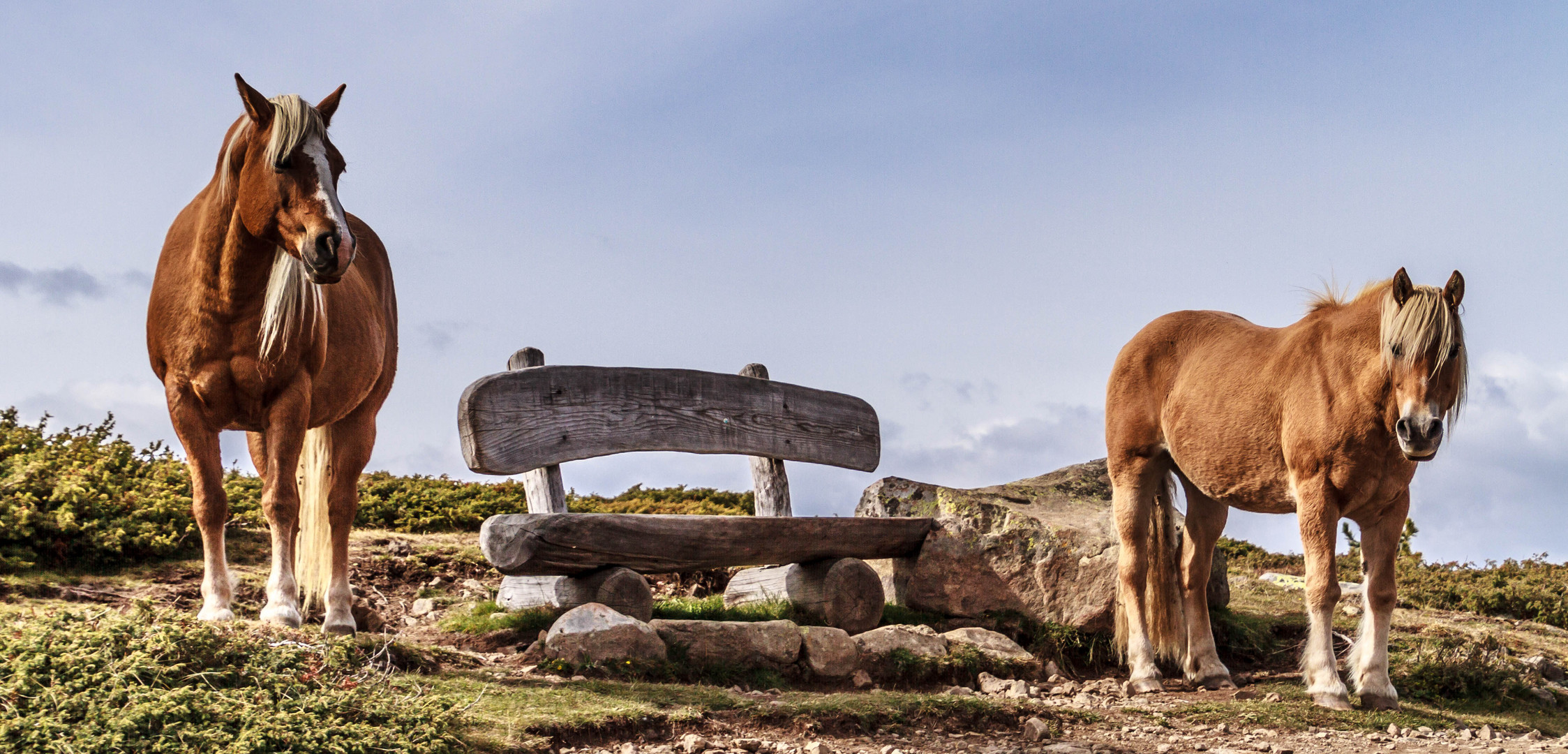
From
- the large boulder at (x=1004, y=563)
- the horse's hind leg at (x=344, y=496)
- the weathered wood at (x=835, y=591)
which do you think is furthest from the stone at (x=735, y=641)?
the large boulder at (x=1004, y=563)

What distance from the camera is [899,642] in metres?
6.53

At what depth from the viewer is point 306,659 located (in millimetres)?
4320

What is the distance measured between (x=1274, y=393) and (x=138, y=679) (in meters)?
5.70

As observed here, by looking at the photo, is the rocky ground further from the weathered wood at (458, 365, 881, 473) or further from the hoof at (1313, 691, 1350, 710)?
the weathered wood at (458, 365, 881, 473)

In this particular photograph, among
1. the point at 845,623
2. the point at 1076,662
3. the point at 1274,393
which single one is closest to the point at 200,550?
the point at 845,623

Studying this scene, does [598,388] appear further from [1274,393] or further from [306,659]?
[1274,393]

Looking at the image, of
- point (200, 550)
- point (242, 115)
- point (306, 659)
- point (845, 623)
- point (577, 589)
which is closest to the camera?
point (306, 659)

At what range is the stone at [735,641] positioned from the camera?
596cm

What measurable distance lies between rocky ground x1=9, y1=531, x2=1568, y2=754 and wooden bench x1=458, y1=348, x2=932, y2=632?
2.01 ft

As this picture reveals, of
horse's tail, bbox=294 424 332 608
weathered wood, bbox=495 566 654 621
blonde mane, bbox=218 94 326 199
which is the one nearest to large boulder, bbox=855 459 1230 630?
weathered wood, bbox=495 566 654 621

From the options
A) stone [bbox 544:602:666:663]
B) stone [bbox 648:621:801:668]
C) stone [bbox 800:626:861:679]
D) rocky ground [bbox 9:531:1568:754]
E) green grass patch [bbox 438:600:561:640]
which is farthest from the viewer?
green grass patch [bbox 438:600:561:640]

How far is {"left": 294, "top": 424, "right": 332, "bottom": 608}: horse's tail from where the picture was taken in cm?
597

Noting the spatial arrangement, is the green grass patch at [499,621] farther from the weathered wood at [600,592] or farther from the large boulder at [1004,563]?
the large boulder at [1004,563]

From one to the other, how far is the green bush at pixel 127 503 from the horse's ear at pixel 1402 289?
700 cm
